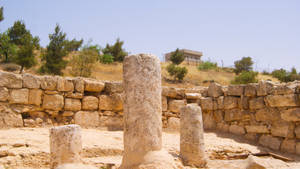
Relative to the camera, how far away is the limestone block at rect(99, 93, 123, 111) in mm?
8277

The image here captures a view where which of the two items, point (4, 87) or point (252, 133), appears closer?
point (4, 87)

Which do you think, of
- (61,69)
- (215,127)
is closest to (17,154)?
(215,127)

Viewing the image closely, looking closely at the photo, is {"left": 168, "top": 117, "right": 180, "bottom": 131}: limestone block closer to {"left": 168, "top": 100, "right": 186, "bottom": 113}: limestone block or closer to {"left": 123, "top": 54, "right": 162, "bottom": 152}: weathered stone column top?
{"left": 168, "top": 100, "right": 186, "bottom": 113}: limestone block

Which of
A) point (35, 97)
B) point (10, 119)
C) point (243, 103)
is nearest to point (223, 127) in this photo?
point (243, 103)

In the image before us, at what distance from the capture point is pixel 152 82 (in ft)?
14.7

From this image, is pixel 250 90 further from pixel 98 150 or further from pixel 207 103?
pixel 98 150

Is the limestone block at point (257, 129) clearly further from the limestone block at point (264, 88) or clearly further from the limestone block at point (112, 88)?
the limestone block at point (112, 88)

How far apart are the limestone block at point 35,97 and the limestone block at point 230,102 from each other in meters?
6.47

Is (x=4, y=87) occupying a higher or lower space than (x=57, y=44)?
lower

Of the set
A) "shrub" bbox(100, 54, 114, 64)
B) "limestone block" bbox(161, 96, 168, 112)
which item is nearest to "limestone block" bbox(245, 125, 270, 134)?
"limestone block" bbox(161, 96, 168, 112)

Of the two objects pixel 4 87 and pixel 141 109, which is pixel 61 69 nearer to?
pixel 4 87

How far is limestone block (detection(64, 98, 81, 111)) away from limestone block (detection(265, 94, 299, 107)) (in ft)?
20.8

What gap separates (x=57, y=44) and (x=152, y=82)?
74.1 feet

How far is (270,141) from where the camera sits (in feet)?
27.0
